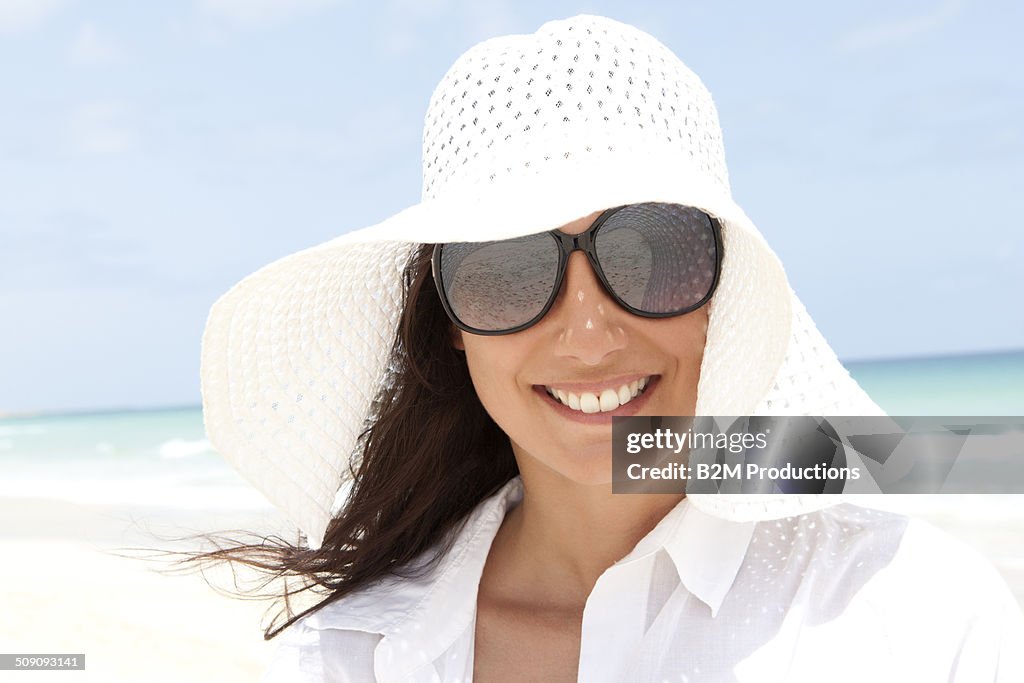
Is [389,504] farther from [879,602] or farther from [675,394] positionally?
[879,602]

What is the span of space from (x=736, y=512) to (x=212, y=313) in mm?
1055

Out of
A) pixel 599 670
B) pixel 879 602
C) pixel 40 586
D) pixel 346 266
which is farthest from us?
pixel 40 586

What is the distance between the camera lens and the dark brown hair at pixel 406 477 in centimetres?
227

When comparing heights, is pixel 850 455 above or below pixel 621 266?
below

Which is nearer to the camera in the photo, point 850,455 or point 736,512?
point 736,512

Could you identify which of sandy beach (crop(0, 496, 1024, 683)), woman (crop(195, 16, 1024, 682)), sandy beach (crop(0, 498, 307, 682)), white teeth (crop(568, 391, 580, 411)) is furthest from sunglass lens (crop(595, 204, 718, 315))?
sandy beach (crop(0, 496, 1024, 683))

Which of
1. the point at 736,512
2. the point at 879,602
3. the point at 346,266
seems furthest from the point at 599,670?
the point at 346,266

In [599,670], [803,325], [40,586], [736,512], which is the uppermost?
[803,325]

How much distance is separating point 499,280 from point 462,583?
724 millimetres

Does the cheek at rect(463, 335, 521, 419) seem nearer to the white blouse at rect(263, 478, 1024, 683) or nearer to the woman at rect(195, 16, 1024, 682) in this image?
the woman at rect(195, 16, 1024, 682)

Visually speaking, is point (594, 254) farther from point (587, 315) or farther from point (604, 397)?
point (604, 397)

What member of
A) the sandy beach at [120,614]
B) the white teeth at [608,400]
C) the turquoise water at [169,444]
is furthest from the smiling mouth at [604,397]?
the turquoise water at [169,444]

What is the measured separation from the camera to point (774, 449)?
1.88 metres

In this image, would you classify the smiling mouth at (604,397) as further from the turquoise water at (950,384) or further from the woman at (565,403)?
the turquoise water at (950,384)
